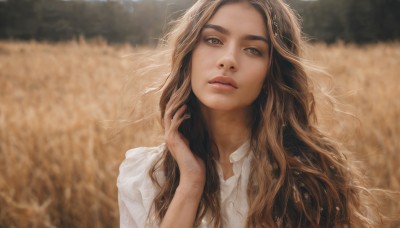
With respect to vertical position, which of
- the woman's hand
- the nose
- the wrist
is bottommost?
the wrist

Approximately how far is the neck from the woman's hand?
0.12 m

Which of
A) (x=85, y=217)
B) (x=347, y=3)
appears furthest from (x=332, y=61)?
(x=85, y=217)

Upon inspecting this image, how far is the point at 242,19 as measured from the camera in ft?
4.76

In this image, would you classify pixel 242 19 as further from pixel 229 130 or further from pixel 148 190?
pixel 148 190

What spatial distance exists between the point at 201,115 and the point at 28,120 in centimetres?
232

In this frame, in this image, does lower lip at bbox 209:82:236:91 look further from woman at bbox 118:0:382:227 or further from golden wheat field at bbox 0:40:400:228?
golden wheat field at bbox 0:40:400:228

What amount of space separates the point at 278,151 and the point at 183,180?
0.37 meters

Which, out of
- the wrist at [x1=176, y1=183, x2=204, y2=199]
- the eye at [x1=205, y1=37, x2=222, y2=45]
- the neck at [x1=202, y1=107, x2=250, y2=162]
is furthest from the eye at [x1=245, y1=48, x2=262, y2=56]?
the wrist at [x1=176, y1=183, x2=204, y2=199]

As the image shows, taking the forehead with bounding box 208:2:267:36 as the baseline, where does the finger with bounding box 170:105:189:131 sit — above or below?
below

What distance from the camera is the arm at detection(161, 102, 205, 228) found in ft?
4.75

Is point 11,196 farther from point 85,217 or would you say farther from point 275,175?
point 275,175

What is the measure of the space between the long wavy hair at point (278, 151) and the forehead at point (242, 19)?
2cm


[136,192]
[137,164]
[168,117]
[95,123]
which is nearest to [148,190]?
[136,192]

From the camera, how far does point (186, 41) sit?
5.24 ft
